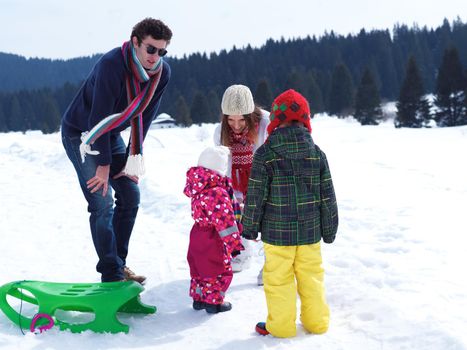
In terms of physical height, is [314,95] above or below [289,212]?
above

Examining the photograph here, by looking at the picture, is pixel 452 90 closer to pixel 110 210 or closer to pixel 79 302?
pixel 110 210

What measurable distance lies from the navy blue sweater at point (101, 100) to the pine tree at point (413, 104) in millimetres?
36947

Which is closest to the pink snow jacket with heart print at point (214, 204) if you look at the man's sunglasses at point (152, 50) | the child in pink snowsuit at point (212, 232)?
the child in pink snowsuit at point (212, 232)

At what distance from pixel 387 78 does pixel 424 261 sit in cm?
7924

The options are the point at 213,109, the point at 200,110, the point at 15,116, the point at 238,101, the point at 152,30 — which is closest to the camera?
the point at 152,30

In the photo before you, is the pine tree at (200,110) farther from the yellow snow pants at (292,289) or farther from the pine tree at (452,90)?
the yellow snow pants at (292,289)

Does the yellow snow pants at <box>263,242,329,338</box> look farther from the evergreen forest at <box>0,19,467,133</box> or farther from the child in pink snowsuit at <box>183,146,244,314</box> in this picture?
the evergreen forest at <box>0,19,467,133</box>

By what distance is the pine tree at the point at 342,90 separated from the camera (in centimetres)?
5800

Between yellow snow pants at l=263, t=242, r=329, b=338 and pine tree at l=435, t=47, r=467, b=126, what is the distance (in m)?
35.4

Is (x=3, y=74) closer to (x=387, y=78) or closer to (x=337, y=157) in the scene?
(x=387, y=78)

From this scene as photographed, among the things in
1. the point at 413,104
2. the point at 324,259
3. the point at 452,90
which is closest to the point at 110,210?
the point at 324,259

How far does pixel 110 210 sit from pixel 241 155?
120 centimetres

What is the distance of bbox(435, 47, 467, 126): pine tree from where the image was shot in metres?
34.5

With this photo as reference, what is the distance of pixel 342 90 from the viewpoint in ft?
191
